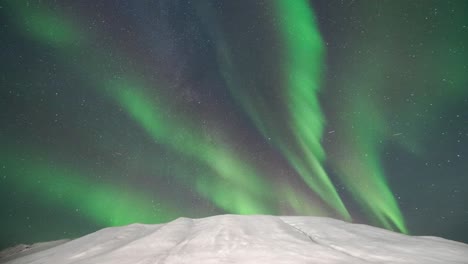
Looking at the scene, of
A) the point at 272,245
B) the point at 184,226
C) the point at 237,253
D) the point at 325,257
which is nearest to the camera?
the point at 325,257

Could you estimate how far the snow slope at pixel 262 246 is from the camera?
7.61 ft

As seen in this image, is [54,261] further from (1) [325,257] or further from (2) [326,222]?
(2) [326,222]

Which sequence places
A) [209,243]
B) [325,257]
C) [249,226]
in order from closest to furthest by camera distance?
[325,257]
[209,243]
[249,226]

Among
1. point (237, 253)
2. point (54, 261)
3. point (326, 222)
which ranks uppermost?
point (326, 222)

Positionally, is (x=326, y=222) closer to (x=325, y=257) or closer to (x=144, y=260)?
(x=325, y=257)

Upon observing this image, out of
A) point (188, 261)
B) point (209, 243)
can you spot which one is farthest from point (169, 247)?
point (188, 261)

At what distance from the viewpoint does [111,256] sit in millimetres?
2754

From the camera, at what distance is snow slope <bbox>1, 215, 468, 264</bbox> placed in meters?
Result: 2.32

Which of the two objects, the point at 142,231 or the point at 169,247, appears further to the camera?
the point at 142,231

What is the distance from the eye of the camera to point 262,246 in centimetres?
266

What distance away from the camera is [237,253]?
2.44 metres

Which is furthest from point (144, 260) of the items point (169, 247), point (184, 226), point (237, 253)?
point (184, 226)

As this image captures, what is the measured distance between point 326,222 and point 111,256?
10.3 ft

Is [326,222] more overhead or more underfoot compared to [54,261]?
more overhead
